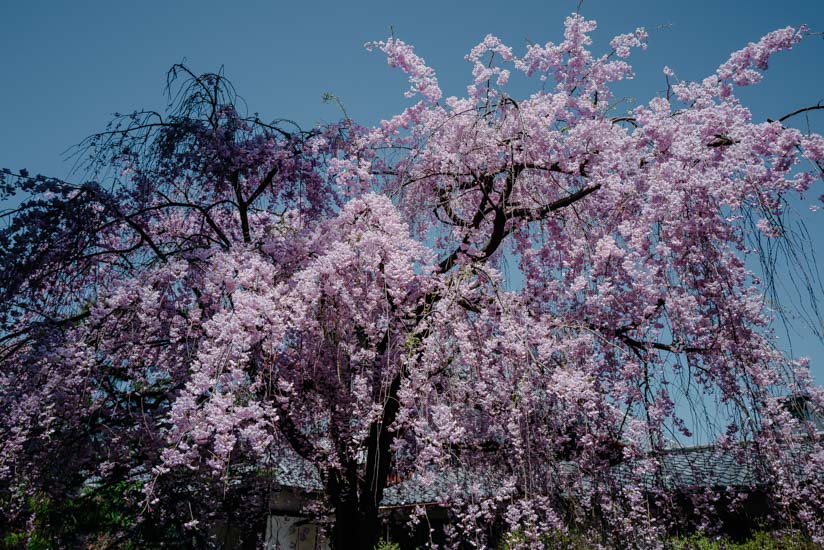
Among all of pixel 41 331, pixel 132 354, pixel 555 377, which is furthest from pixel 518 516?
pixel 41 331

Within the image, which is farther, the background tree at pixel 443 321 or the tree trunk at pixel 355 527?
the tree trunk at pixel 355 527

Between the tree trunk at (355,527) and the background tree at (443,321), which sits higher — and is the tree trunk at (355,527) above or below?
below

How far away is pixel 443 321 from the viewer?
13.2 feet

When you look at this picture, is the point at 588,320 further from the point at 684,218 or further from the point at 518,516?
the point at 518,516

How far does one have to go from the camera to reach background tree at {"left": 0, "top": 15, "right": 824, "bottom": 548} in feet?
12.7

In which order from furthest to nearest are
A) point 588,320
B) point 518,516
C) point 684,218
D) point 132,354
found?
point 588,320, point 132,354, point 684,218, point 518,516

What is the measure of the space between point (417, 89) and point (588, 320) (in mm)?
3287

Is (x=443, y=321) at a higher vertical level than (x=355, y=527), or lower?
higher

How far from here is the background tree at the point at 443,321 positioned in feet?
12.7

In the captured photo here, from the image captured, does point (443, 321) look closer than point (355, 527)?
Yes

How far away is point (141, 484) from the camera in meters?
5.54

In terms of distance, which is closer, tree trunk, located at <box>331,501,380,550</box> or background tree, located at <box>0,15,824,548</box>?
background tree, located at <box>0,15,824,548</box>

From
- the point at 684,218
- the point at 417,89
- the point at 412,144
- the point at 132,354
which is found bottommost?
the point at 132,354

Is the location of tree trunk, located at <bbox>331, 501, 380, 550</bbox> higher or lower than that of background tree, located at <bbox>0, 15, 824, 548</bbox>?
lower
